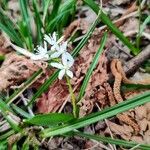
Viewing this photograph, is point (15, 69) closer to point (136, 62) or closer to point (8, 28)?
point (8, 28)

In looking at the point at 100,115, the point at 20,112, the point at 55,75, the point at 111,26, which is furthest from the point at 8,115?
the point at 111,26

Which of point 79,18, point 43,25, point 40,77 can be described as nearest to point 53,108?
point 40,77

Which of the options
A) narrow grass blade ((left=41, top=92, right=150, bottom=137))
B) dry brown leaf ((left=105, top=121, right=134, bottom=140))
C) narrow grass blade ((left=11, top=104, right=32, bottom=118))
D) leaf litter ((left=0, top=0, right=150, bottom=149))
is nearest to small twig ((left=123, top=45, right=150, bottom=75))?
leaf litter ((left=0, top=0, right=150, bottom=149))

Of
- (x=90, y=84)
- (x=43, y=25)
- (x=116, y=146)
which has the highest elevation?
(x=43, y=25)

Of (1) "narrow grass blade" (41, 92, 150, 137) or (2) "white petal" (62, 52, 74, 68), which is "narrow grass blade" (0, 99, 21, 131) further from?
(2) "white petal" (62, 52, 74, 68)

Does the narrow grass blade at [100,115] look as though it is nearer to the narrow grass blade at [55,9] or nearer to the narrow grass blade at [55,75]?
the narrow grass blade at [55,75]

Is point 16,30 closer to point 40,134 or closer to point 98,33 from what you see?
point 98,33
